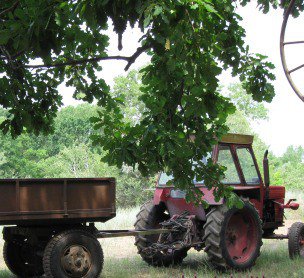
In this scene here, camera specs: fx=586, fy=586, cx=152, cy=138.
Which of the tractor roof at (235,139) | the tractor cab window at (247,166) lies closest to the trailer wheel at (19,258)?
the tractor roof at (235,139)

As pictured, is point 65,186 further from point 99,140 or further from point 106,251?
point 106,251

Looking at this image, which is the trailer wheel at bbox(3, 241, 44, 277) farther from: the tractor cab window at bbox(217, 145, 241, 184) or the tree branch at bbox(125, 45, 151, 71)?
the tree branch at bbox(125, 45, 151, 71)

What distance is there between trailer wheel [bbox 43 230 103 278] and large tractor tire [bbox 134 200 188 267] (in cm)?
181

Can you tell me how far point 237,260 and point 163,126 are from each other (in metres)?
3.61

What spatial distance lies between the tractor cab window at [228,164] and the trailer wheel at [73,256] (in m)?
2.77

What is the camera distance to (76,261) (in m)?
7.62

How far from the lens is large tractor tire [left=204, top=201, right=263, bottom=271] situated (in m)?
8.74

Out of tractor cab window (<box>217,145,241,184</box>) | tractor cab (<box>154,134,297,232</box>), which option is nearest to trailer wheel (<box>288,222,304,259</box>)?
tractor cab (<box>154,134,297,232</box>)

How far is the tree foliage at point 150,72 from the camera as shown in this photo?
443 centimetres

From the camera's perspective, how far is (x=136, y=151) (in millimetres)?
6750

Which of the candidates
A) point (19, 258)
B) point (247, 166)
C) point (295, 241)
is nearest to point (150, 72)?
point (19, 258)

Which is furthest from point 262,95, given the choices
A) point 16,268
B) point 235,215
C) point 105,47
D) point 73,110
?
point 73,110

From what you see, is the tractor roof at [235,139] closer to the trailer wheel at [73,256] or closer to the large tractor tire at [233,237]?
the large tractor tire at [233,237]

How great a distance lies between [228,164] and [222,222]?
4.28ft
